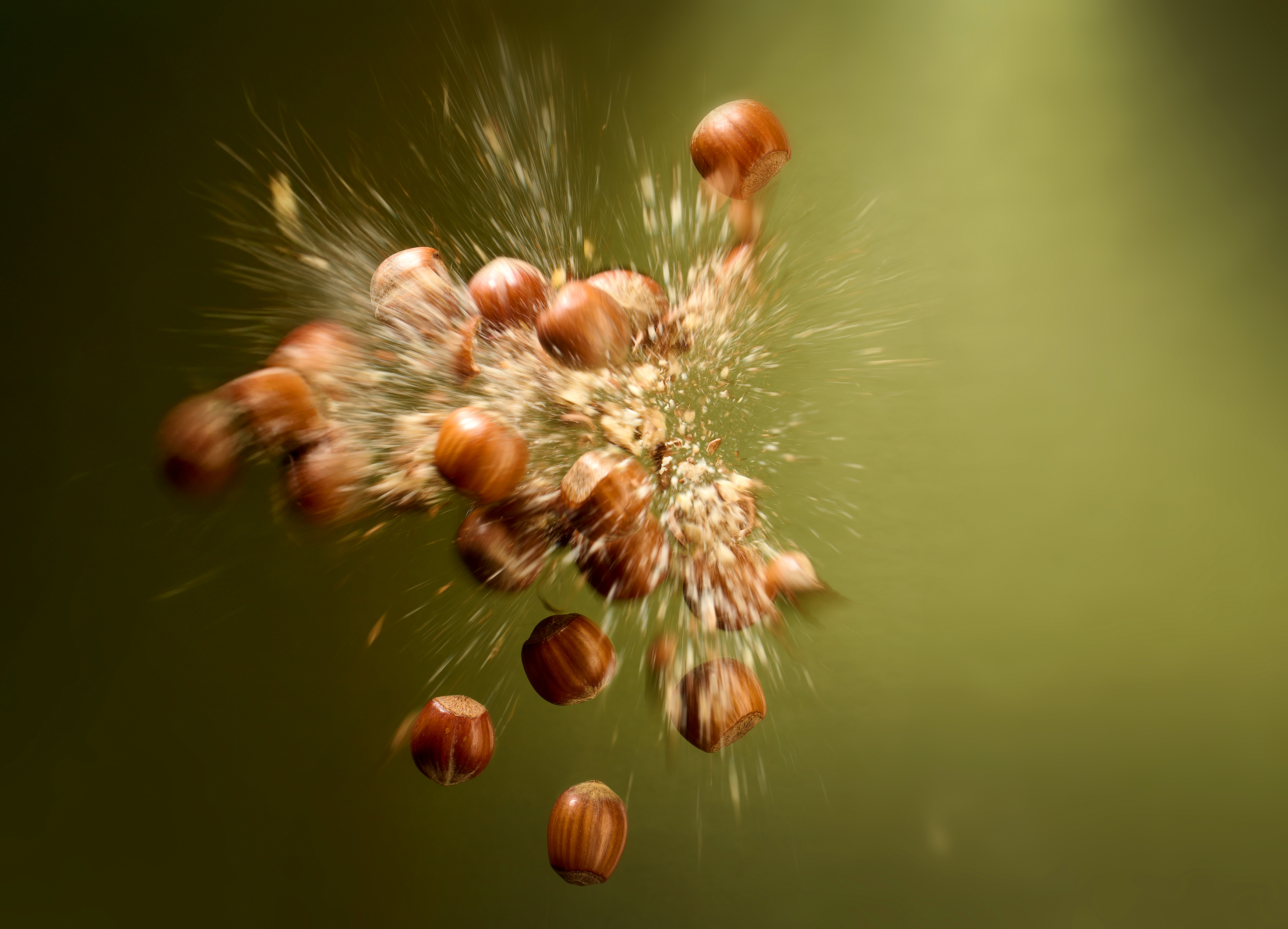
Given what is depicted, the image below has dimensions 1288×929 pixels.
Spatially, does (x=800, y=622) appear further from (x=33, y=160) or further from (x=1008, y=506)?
(x=33, y=160)

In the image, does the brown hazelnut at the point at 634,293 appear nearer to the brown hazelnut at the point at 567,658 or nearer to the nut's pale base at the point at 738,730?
the brown hazelnut at the point at 567,658

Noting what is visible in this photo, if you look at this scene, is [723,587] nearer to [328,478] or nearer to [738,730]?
[738,730]

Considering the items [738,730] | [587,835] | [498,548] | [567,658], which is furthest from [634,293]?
[587,835]

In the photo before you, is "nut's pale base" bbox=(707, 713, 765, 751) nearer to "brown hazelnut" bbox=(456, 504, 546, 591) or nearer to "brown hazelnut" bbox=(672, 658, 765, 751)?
"brown hazelnut" bbox=(672, 658, 765, 751)

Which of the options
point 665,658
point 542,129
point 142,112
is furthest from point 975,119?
point 142,112

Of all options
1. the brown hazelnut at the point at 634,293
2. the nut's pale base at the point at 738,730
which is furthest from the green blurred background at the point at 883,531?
the brown hazelnut at the point at 634,293
